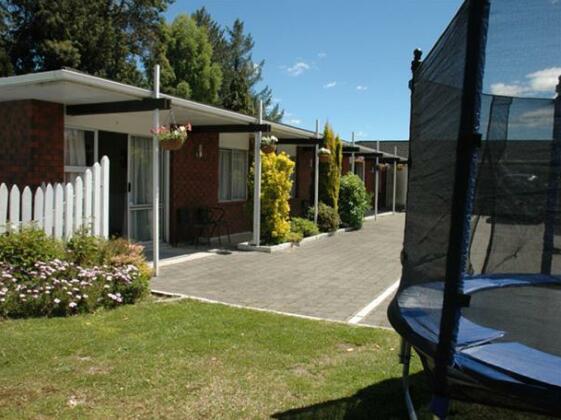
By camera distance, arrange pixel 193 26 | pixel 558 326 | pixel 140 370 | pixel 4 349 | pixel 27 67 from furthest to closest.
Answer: pixel 193 26 → pixel 27 67 → pixel 4 349 → pixel 140 370 → pixel 558 326

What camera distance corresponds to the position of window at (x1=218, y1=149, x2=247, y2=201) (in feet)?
45.2

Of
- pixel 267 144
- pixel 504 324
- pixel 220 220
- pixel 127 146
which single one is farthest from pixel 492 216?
pixel 220 220

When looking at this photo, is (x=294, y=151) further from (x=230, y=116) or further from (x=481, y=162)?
(x=481, y=162)

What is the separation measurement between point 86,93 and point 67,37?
17.1m

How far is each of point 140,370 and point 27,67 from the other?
2238 cm

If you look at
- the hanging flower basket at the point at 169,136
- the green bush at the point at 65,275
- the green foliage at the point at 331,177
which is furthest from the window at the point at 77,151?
the green foliage at the point at 331,177

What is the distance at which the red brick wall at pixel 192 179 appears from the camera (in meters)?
11.6

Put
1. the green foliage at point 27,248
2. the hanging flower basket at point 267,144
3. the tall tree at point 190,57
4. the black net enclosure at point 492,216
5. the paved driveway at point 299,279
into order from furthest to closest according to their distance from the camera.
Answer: the tall tree at point 190,57
the hanging flower basket at point 267,144
the paved driveway at point 299,279
the green foliage at point 27,248
the black net enclosure at point 492,216

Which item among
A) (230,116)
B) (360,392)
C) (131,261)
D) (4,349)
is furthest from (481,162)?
(230,116)

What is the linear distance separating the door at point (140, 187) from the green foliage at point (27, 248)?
164 inches

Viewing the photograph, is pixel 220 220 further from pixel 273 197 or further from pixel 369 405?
pixel 369 405

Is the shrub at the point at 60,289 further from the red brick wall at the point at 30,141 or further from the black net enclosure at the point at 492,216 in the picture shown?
the black net enclosure at the point at 492,216

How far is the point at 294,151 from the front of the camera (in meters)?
17.8

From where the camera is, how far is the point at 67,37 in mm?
22734
